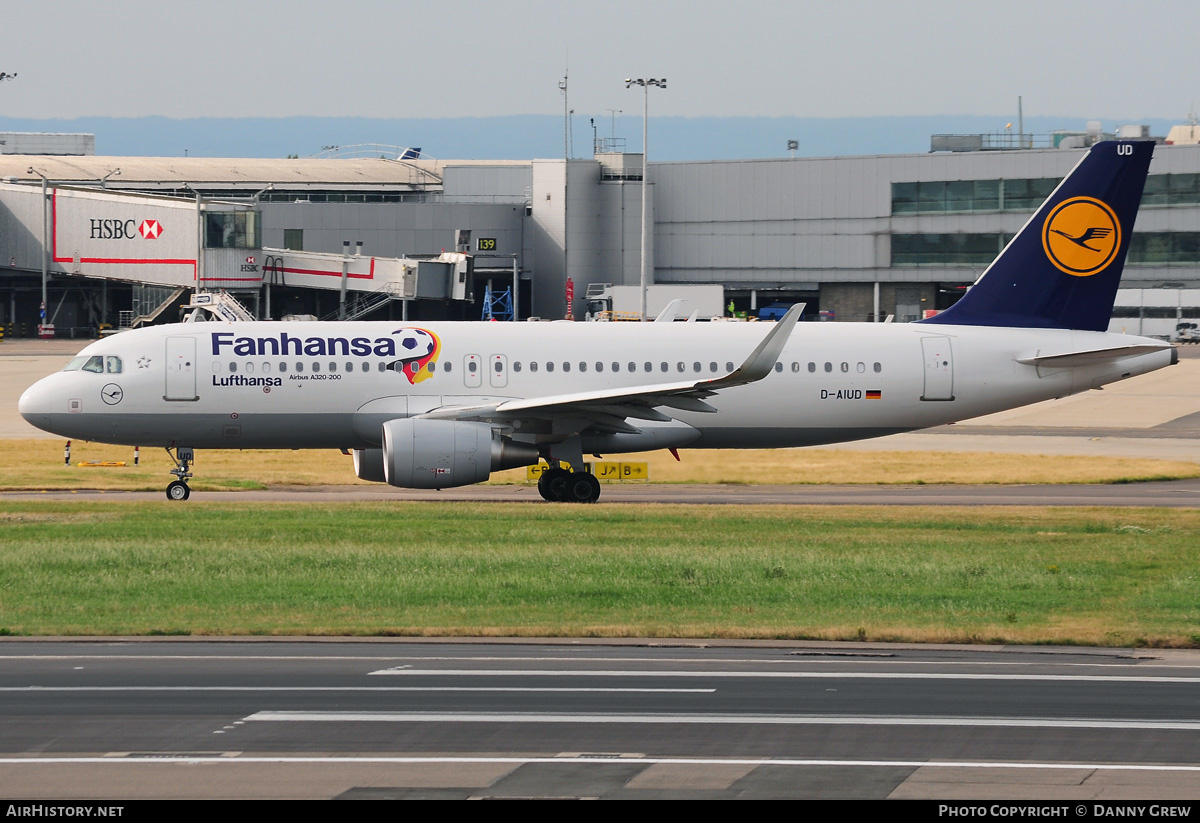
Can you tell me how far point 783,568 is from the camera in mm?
23969

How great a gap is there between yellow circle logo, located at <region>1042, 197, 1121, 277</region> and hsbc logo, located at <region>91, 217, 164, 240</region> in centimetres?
7589

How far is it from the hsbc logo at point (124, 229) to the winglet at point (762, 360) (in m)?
76.9

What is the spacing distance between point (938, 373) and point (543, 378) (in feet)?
33.3

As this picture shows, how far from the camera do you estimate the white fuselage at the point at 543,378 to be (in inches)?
1372

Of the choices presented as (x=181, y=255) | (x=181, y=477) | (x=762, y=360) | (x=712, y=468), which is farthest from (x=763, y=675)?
(x=181, y=255)

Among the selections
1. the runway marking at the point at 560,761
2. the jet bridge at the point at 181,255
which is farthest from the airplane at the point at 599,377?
the jet bridge at the point at 181,255

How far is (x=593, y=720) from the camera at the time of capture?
14.4 m

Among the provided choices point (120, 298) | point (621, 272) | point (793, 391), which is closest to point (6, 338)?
point (120, 298)

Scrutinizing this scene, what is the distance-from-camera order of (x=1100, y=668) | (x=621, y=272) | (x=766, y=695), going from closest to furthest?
1. (x=766, y=695)
2. (x=1100, y=668)
3. (x=621, y=272)

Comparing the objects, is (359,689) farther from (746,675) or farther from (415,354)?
(415,354)

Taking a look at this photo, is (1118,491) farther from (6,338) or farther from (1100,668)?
(6,338)

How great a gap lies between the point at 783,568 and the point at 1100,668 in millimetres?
7278

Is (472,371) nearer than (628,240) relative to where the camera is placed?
Yes

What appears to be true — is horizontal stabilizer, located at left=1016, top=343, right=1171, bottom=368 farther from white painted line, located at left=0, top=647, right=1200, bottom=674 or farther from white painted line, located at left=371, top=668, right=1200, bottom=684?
white painted line, located at left=371, top=668, right=1200, bottom=684
